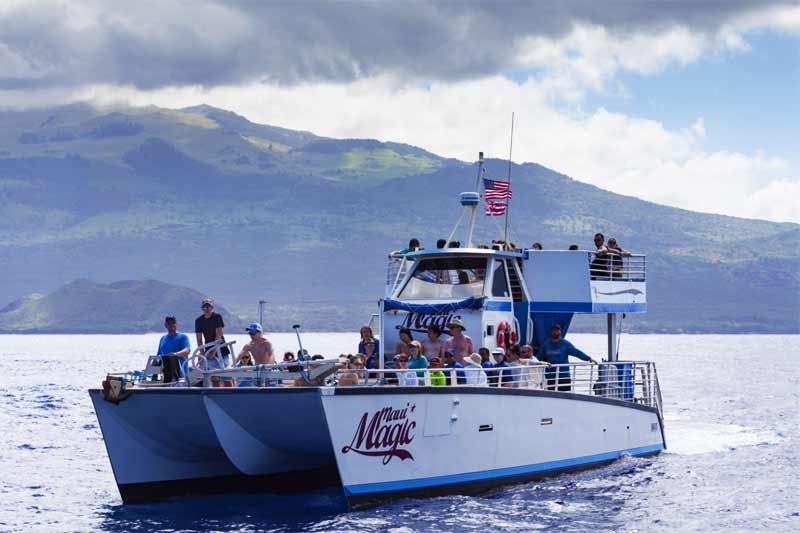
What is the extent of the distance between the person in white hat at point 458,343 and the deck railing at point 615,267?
14.4 feet

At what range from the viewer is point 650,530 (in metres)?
19.7

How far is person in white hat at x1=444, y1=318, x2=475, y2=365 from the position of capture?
68.8ft

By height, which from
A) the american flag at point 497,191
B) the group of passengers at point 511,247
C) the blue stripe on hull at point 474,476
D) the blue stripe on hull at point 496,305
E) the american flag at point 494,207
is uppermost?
the american flag at point 497,191

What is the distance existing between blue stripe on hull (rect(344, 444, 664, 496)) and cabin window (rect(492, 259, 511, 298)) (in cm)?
347

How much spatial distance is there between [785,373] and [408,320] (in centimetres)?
8545

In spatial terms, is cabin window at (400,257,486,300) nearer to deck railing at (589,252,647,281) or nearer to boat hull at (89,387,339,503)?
deck railing at (589,252,647,281)

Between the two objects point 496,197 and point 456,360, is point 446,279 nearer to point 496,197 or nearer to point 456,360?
point 496,197

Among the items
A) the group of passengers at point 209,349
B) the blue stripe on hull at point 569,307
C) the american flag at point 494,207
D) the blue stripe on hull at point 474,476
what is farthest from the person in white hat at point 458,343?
the american flag at point 494,207

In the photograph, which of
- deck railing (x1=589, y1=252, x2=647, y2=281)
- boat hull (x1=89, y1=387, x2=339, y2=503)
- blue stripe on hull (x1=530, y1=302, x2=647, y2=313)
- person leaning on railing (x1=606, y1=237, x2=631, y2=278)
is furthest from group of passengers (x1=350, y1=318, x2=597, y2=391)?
person leaning on railing (x1=606, y1=237, x2=631, y2=278)

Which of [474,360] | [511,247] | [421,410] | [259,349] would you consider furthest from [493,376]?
[511,247]

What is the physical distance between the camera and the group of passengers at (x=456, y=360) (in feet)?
63.3

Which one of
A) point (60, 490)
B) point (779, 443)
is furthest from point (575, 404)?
point (779, 443)

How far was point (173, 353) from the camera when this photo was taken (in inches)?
784

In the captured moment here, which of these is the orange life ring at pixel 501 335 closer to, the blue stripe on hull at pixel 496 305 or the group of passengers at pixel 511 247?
the blue stripe on hull at pixel 496 305
